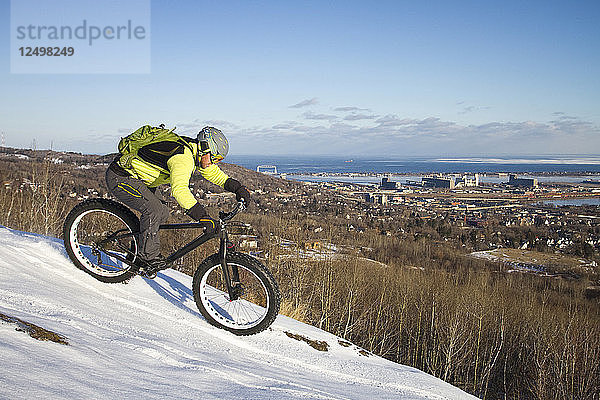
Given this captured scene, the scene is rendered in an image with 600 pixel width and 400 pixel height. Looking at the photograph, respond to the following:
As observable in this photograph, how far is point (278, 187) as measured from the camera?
33344 millimetres

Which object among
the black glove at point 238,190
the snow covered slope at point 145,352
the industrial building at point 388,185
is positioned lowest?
the snow covered slope at point 145,352

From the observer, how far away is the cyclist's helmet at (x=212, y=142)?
14.7 ft

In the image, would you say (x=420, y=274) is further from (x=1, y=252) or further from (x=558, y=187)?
(x=558, y=187)

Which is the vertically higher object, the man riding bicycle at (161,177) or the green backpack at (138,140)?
the green backpack at (138,140)

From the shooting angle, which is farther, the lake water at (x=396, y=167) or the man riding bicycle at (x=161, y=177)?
the lake water at (x=396, y=167)

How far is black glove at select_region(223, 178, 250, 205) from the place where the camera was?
4805 millimetres

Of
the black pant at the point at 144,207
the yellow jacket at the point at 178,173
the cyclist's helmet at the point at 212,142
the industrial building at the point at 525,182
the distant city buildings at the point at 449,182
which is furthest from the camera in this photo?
the distant city buildings at the point at 449,182

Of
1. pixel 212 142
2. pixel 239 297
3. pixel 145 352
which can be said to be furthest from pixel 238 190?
pixel 145 352

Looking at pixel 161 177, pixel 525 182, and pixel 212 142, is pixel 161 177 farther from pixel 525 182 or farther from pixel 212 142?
pixel 525 182

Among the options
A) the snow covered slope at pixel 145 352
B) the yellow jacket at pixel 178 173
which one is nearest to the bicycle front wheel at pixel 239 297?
the snow covered slope at pixel 145 352

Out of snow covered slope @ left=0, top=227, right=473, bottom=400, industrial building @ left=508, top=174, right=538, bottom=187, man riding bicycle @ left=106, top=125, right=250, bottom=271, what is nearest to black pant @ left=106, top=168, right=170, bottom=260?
man riding bicycle @ left=106, top=125, right=250, bottom=271

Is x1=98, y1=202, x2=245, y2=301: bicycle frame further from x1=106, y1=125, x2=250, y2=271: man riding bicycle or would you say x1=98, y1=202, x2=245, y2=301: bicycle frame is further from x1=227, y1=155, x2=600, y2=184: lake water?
x1=227, y1=155, x2=600, y2=184: lake water

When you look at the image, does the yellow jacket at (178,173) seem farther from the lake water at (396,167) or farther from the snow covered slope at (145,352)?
the lake water at (396,167)

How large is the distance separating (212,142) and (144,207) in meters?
1.08
